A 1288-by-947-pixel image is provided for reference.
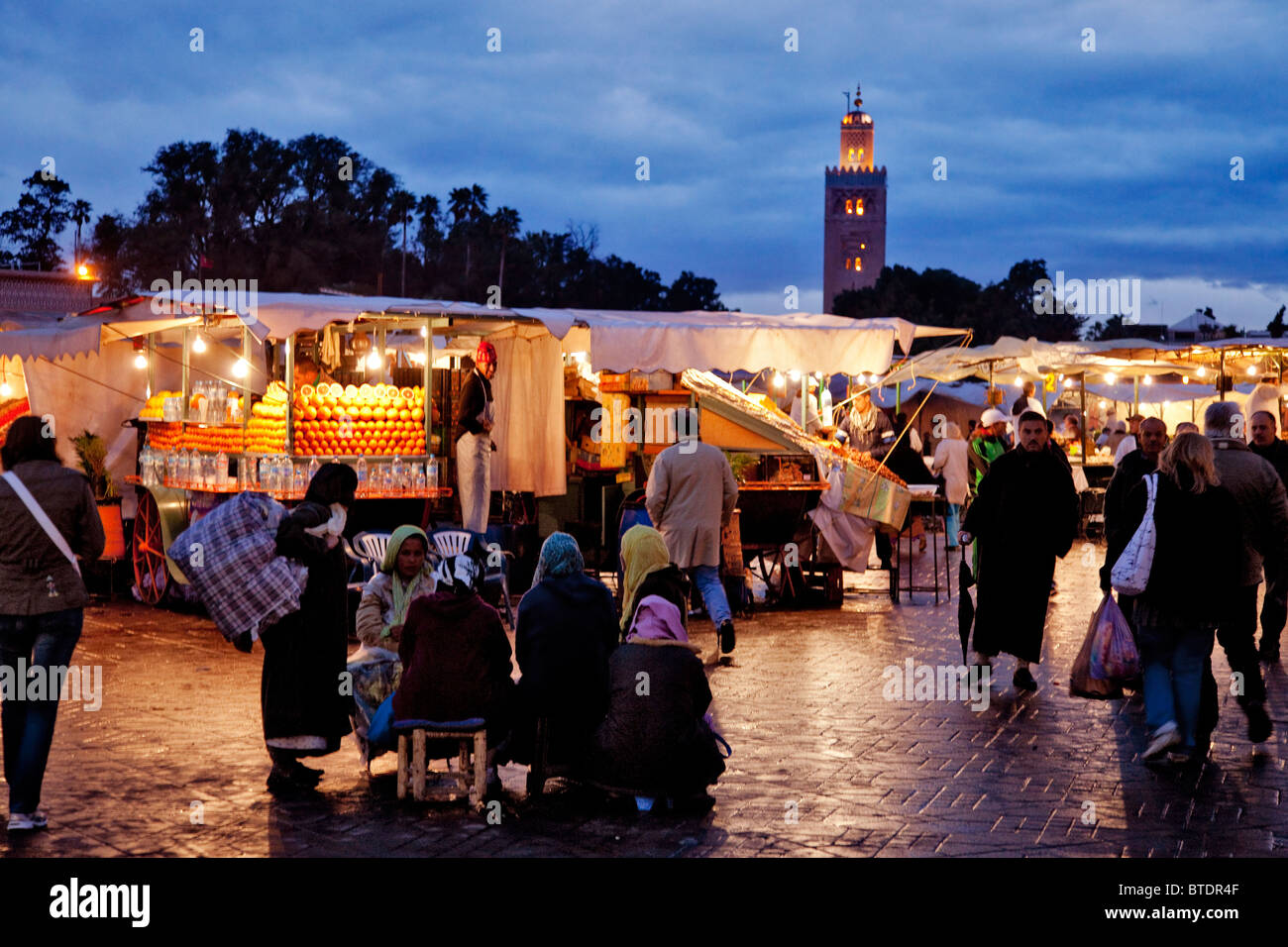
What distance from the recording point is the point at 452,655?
5973mm

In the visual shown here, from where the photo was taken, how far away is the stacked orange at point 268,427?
437 inches

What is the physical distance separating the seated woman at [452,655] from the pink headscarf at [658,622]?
1.98ft

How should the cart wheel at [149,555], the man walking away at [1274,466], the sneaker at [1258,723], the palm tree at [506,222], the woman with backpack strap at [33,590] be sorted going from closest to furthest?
the woman with backpack strap at [33,590], the sneaker at [1258,723], the man walking away at [1274,466], the cart wheel at [149,555], the palm tree at [506,222]

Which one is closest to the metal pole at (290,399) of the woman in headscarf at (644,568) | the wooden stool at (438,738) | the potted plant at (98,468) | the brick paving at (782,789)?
the brick paving at (782,789)

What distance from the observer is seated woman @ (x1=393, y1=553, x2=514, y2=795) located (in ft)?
19.5

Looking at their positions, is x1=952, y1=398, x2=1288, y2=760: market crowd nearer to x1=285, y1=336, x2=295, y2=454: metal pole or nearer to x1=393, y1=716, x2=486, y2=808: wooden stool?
x1=393, y1=716, x2=486, y2=808: wooden stool

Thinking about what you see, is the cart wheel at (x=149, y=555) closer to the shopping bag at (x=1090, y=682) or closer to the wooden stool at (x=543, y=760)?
the wooden stool at (x=543, y=760)

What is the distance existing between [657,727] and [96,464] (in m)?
9.16

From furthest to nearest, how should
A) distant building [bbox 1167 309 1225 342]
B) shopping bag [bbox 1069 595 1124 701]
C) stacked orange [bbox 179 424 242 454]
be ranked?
distant building [bbox 1167 309 1225 342] → stacked orange [bbox 179 424 242 454] → shopping bag [bbox 1069 595 1124 701]

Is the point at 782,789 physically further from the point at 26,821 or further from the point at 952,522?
the point at 952,522

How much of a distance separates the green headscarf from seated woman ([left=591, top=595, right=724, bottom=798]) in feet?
4.21

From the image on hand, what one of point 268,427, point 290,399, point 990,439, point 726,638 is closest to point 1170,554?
point 726,638

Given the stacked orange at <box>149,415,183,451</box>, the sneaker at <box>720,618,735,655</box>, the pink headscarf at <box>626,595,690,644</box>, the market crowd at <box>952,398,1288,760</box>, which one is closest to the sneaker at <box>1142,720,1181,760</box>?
the market crowd at <box>952,398,1288,760</box>
